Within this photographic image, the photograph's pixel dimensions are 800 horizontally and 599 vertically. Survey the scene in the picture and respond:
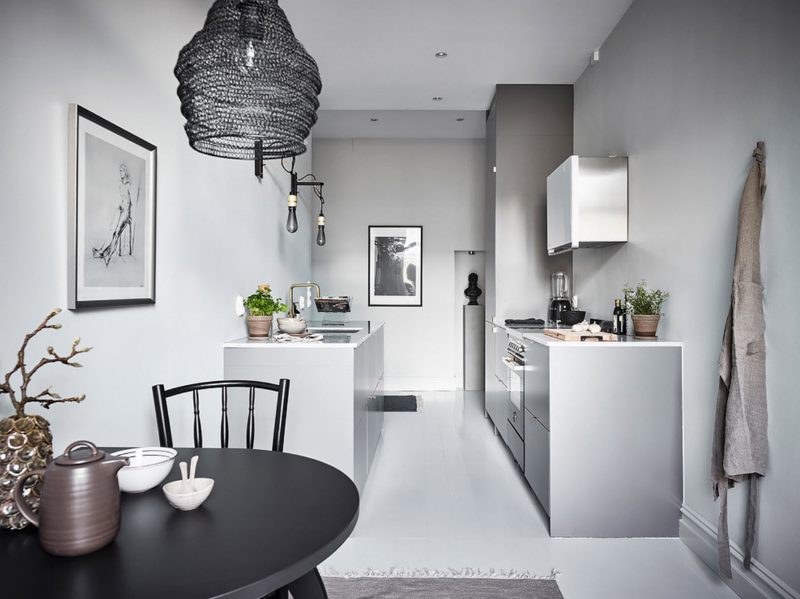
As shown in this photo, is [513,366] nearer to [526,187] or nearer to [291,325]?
[291,325]

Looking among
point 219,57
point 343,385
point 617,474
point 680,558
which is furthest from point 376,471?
point 219,57

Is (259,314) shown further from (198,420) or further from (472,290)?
(472,290)

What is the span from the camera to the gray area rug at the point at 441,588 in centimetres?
204

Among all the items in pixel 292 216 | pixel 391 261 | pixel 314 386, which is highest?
pixel 292 216

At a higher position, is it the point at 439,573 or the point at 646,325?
the point at 646,325

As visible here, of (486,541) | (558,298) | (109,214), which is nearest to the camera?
(109,214)

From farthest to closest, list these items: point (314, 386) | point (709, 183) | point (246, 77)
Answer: point (314, 386) → point (709, 183) → point (246, 77)

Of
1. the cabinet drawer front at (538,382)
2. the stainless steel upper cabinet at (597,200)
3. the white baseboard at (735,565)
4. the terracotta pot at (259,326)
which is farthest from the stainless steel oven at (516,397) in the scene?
the terracotta pot at (259,326)

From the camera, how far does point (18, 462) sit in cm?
91

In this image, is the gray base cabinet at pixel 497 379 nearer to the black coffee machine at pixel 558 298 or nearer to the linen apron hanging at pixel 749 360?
the black coffee machine at pixel 558 298

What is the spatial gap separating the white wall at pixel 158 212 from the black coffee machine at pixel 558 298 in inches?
94.1

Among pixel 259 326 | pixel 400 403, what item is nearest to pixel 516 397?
pixel 259 326

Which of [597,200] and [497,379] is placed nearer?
[597,200]

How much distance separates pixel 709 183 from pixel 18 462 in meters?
2.69
